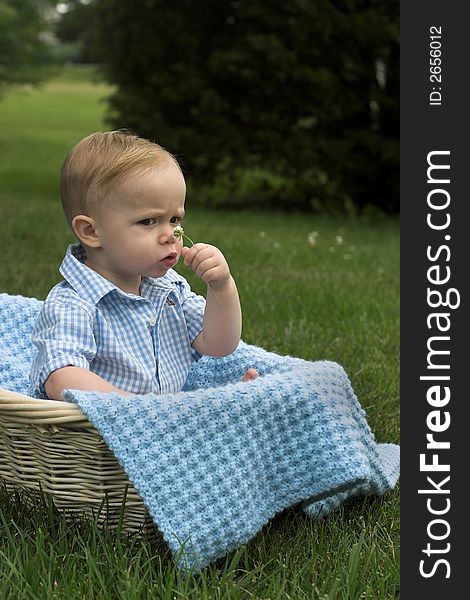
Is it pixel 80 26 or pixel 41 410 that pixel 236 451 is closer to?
pixel 41 410

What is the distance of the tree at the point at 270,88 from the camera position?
25.3 feet

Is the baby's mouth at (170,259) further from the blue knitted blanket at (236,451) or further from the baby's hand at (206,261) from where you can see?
the blue knitted blanket at (236,451)

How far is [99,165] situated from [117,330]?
1.36 feet

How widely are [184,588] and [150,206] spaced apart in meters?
0.89

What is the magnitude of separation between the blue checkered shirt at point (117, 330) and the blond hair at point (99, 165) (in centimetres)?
16

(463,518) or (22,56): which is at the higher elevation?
(22,56)

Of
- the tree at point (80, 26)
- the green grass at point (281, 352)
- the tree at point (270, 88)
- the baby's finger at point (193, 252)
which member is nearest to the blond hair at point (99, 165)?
the baby's finger at point (193, 252)

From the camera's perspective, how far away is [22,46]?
1354 cm

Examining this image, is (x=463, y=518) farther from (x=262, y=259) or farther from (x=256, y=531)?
(x=262, y=259)

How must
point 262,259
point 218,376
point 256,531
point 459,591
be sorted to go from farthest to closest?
point 262,259 → point 218,376 → point 256,531 → point 459,591

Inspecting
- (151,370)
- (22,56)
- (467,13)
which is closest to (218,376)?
(151,370)

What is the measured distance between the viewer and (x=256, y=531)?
193cm

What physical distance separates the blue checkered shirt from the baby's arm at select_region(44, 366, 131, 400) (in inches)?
A: 0.7

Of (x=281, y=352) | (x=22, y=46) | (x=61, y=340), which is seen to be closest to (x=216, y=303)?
(x=61, y=340)
